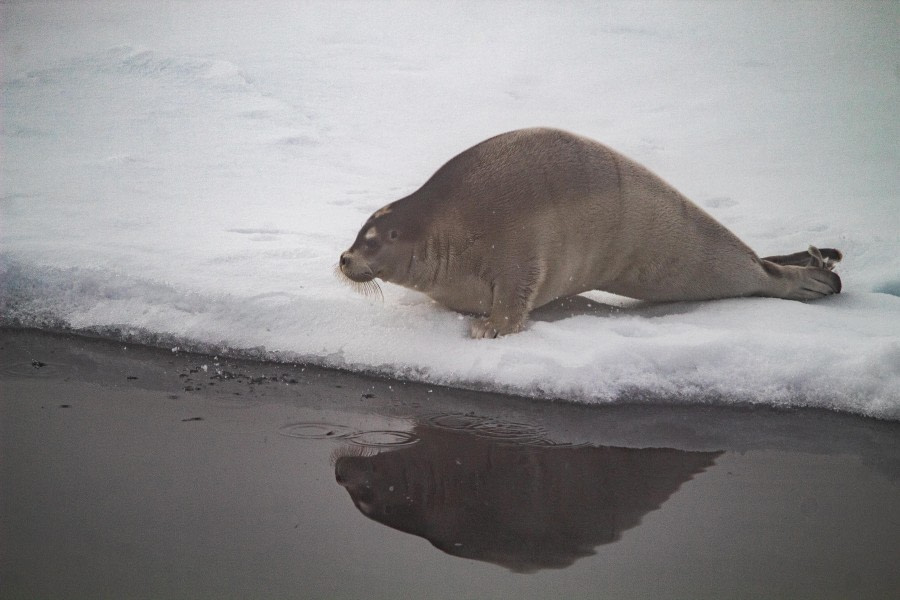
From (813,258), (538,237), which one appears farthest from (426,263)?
(813,258)

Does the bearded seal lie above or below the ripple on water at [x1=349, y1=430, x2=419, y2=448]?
above

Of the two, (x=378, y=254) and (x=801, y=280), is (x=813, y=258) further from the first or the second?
(x=378, y=254)

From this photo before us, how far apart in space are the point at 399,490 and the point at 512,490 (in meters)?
0.31

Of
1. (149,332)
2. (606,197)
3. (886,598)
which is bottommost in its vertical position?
(149,332)

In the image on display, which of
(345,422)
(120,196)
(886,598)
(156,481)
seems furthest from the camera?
(120,196)

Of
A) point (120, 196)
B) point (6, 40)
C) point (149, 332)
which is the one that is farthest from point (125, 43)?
point (149, 332)

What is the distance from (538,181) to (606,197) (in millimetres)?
315

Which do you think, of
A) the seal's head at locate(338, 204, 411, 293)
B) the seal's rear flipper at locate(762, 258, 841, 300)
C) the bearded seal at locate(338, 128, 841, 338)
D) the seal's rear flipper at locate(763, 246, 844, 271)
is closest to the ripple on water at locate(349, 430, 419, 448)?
the bearded seal at locate(338, 128, 841, 338)

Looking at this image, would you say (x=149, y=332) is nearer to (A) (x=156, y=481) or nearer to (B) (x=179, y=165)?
(A) (x=156, y=481)

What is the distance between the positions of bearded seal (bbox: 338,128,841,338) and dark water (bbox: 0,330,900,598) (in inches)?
25.4

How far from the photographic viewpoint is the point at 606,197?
370 cm

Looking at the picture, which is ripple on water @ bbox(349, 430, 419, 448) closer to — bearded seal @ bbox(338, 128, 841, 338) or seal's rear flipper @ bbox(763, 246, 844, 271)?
bearded seal @ bbox(338, 128, 841, 338)

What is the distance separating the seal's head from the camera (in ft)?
11.7

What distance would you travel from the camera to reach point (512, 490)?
92.5 inches
